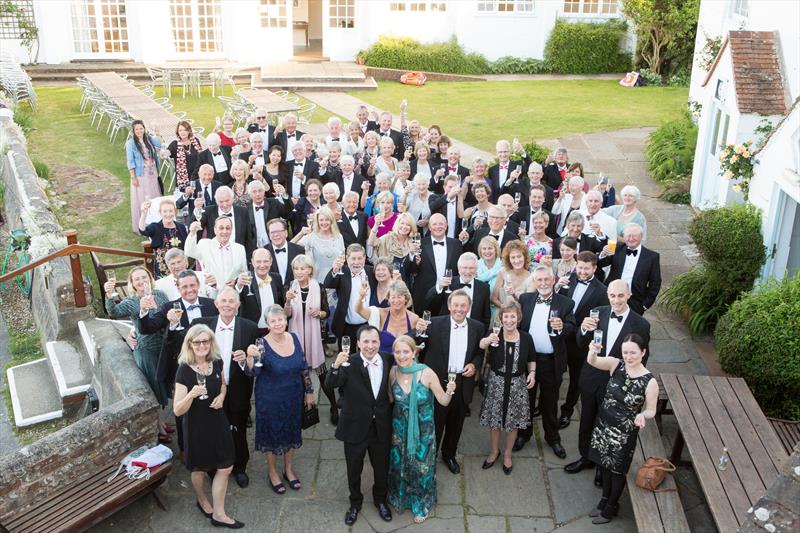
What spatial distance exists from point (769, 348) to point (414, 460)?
12.5 feet

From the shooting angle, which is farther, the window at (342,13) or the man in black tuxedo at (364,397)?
the window at (342,13)

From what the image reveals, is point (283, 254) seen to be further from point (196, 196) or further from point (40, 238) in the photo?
point (40, 238)

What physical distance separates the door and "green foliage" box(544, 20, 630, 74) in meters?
13.6

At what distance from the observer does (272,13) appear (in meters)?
26.5

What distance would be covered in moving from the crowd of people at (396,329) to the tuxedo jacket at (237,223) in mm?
22

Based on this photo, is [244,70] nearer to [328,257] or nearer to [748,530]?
[328,257]

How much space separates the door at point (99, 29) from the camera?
982 inches

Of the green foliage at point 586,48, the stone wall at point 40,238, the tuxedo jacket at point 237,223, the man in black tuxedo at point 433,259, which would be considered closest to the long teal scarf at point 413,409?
the man in black tuxedo at point 433,259

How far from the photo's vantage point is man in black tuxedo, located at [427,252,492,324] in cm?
779

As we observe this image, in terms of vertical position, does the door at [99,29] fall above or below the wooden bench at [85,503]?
above

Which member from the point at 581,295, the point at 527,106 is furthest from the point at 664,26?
the point at 581,295

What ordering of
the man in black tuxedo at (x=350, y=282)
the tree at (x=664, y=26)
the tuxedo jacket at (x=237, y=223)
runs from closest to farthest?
1. the man in black tuxedo at (x=350, y=282)
2. the tuxedo jacket at (x=237, y=223)
3. the tree at (x=664, y=26)

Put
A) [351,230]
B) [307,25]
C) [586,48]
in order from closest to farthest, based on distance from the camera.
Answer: [351,230] < [586,48] < [307,25]

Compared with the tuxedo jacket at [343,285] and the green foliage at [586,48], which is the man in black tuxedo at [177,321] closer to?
the tuxedo jacket at [343,285]
